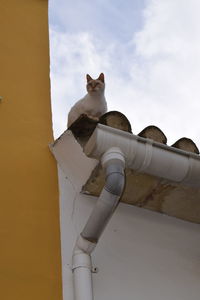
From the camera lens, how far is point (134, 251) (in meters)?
3.21

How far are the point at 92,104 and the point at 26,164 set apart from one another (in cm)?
86

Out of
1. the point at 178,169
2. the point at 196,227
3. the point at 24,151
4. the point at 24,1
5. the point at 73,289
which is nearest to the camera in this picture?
the point at 73,289

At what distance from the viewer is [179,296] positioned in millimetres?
3154

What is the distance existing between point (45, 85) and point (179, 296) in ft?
5.65

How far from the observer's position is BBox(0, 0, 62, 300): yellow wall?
2.80 metres

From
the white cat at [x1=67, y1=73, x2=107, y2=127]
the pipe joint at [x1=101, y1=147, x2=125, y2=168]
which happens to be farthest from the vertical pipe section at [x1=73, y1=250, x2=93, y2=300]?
the white cat at [x1=67, y1=73, x2=107, y2=127]

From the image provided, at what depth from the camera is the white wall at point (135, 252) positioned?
9.82 feet

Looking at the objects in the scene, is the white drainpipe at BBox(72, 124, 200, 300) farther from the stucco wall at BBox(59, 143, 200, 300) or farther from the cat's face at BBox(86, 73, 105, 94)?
the cat's face at BBox(86, 73, 105, 94)

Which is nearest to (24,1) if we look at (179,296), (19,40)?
(19,40)

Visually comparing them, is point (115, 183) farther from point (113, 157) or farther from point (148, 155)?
point (148, 155)

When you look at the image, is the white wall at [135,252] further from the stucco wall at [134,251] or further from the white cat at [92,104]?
the white cat at [92,104]

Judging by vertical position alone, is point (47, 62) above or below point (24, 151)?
above

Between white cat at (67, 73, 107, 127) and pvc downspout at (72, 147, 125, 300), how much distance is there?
976mm

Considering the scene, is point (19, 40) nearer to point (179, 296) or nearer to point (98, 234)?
point (98, 234)
